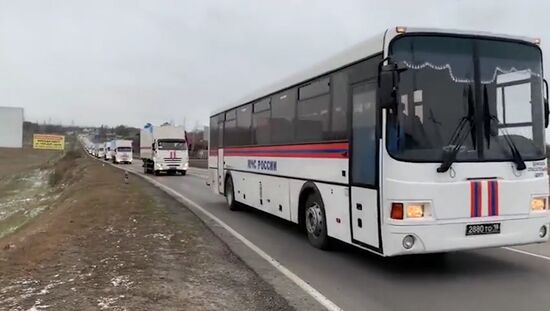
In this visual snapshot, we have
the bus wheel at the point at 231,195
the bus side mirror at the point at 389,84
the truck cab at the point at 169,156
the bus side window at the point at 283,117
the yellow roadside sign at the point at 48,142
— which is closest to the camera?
the bus side mirror at the point at 389,84

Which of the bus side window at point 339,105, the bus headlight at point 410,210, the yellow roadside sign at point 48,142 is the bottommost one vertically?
the bus headlight at point 410,210

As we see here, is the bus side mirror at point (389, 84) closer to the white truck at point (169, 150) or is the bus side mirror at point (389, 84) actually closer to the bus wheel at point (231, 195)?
the bus wheel at point (231, 195)

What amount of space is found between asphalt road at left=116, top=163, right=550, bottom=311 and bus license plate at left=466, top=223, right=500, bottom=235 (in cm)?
65

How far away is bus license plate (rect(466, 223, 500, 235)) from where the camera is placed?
705 centimetres

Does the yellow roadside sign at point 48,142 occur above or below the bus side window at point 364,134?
above

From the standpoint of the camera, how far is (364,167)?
7.54m

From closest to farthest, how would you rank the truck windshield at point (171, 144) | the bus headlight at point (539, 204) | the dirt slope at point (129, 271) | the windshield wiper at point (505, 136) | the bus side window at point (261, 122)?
the dirt slope at point (129, 271), the windshield wiper at point (505, 136), the bus headlight at point (539, 204), the bus side window at point (261, 122), the truck windshield at point (171, 144)

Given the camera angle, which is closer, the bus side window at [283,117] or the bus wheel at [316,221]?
the bus wheel at [316,221]

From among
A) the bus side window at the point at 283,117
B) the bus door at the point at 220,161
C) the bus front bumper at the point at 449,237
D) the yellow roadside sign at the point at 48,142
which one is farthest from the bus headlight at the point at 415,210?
the yellow roadside sign at the point at 48,142

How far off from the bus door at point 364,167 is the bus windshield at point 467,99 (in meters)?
0.46

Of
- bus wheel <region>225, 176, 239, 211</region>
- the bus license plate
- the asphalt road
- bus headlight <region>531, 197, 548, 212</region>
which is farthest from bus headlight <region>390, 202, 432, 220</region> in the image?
bus wheel <region>225, 176, 239, 211</region>

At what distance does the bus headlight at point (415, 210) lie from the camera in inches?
269

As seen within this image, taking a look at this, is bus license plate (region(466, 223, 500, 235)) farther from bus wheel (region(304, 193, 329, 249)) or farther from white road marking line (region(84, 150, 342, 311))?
bus wheel (region(304, 193, 329, 249))

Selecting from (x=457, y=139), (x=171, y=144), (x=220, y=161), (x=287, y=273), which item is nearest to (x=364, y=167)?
(x=457, y=139)
